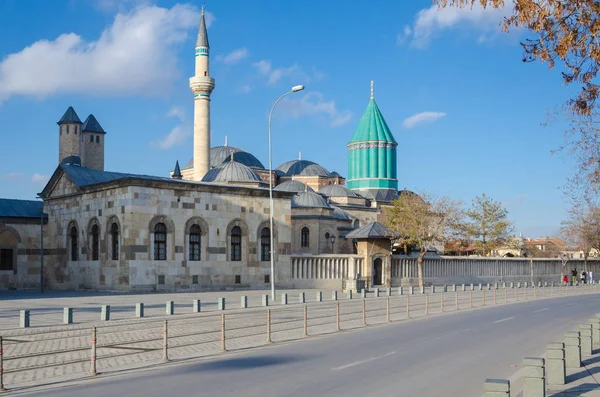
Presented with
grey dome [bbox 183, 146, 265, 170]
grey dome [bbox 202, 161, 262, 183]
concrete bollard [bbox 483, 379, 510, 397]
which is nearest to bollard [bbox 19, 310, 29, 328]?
concrete bollard [bbox 483, 379, 510, 397]

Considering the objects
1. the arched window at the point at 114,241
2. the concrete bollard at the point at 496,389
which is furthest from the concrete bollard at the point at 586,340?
the arched window at the point at 114,241

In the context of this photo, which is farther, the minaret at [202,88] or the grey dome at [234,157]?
the grey dome at [234,157]

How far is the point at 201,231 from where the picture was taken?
41125 millimetres

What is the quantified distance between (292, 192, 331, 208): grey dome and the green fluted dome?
18733 mm

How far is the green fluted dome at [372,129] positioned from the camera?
78188mm

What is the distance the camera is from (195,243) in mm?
40906

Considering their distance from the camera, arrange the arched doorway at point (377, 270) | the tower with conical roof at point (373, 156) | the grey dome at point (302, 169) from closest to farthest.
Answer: the arched doorway at point (377, 270), the tower with conical roof at point (373, 156), the grey dome at point (302, 169)

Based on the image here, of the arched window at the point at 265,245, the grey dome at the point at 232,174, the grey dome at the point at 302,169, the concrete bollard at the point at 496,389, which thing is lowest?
the concrete bollard at the point at 496,389

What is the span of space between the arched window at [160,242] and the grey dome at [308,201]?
22329 mm

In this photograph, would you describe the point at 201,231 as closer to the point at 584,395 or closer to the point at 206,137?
the point at 206,137

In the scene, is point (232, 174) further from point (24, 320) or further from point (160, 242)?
point (24, 320)

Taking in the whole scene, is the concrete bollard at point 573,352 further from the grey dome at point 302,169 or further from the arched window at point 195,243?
the grey dome at point 302,169

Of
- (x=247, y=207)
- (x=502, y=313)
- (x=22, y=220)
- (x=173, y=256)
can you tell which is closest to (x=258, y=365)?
(x=502, y=313)

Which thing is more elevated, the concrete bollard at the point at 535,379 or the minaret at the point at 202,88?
the minaret at the point at 202,88
